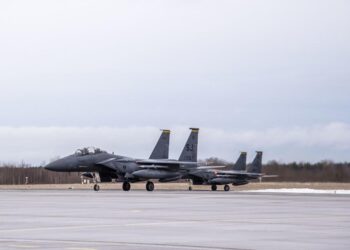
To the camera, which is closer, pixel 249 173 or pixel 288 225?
pixel 288 225

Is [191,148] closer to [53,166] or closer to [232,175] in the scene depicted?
[232,175]

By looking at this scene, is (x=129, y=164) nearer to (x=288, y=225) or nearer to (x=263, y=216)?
(x=263, y=216)

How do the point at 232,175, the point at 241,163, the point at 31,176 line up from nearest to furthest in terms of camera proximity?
1. the point at 232,175
2. the point at 241,163
3. the point at 31,176

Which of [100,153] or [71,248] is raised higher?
[100,153]

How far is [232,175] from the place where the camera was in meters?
67.1

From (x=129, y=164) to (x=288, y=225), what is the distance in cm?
3869

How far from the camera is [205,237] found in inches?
672

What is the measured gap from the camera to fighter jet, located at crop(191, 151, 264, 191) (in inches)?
2562

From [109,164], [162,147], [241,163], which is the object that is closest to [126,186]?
[109,164]

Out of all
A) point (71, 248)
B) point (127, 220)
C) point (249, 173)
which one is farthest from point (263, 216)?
point (249, 173)

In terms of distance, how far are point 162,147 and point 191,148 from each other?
2356 mm

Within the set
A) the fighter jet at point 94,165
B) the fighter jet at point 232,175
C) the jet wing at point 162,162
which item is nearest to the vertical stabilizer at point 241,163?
the fighter jet at point 232,175

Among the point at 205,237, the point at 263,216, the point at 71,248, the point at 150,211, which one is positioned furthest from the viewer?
the point at 150,211

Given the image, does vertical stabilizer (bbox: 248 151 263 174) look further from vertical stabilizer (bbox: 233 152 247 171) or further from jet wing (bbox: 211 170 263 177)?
jet wing (bbox: 211 170 263 177)
